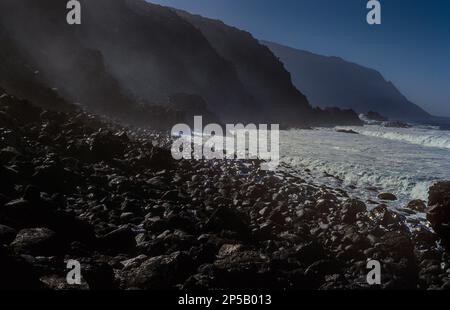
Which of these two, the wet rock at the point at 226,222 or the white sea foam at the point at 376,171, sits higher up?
the white sea foam at the point at 376,171

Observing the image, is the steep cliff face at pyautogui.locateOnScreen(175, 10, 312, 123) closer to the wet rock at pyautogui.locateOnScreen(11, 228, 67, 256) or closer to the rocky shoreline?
the rocky shoreline

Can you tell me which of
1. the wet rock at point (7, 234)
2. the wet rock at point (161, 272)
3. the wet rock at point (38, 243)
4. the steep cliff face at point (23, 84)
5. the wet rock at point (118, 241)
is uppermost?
the steep cliff face at point (23, 84)

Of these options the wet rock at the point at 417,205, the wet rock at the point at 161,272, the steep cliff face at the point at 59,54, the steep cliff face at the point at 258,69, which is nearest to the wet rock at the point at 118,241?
the wet rock at the point at 161,272

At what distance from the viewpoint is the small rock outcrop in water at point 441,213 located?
20.1 feet

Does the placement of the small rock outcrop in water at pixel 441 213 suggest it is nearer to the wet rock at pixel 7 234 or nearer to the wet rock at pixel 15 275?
the wet rock at pixel 15 275

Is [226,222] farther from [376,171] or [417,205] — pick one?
[376,171]

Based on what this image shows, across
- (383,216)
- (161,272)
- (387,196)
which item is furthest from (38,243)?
(387,196)

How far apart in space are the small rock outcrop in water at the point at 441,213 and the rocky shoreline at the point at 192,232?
0.02 meters

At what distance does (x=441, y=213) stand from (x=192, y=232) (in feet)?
14.0

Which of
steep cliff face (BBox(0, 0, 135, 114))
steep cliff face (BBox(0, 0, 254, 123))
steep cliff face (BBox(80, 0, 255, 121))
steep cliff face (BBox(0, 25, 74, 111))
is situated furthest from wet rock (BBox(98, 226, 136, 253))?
steep cliff face (BBox(80, 0, 255, 121))

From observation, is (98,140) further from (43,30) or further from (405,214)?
(43,30)

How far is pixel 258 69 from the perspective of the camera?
75.3 meters
